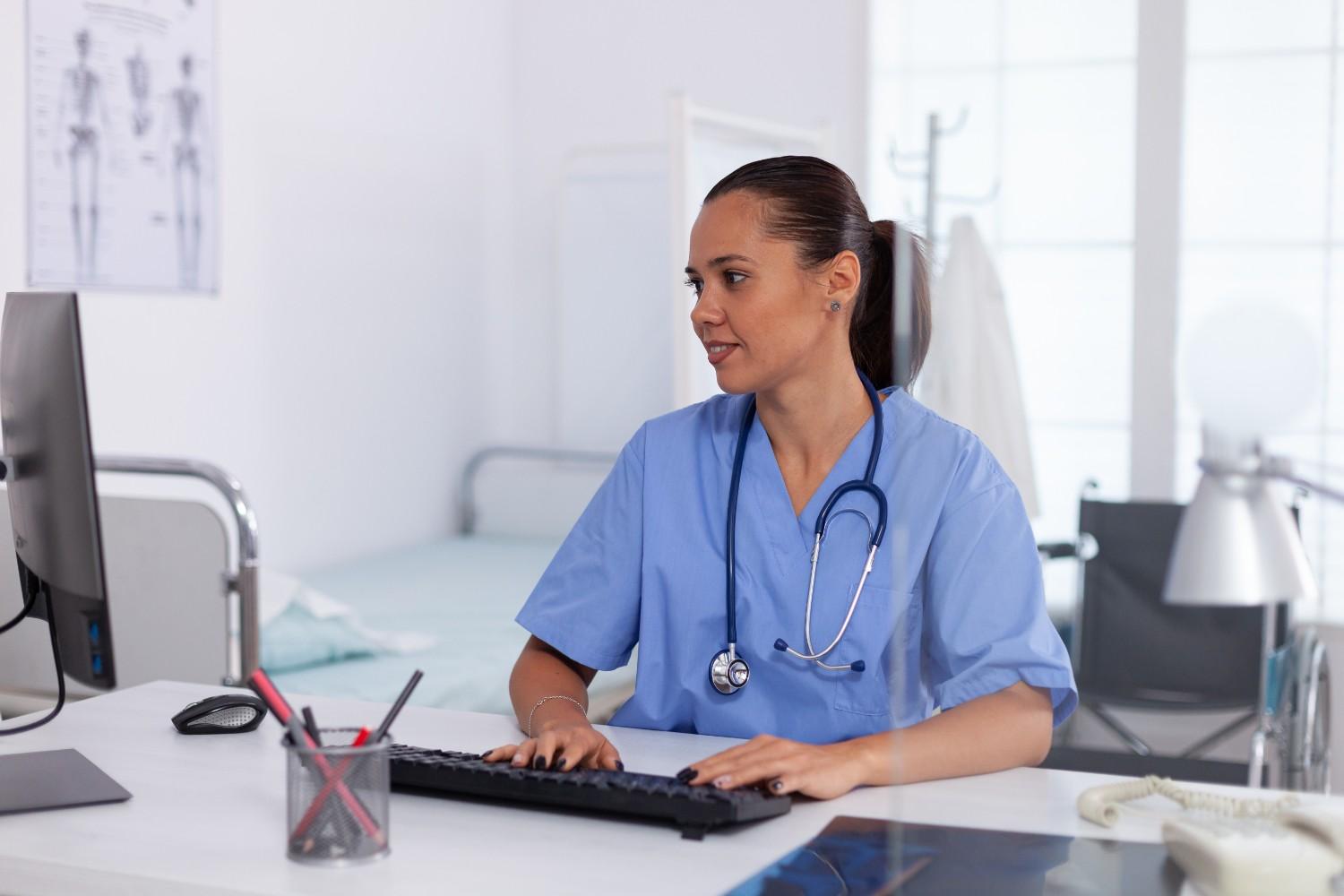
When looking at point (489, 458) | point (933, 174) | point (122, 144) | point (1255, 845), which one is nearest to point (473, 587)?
point (489, 458)

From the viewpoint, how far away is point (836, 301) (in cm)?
157

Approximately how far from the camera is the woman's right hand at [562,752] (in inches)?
46.4

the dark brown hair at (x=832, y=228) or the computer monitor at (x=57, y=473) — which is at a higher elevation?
the dark brown hair at (x=832, y=228)

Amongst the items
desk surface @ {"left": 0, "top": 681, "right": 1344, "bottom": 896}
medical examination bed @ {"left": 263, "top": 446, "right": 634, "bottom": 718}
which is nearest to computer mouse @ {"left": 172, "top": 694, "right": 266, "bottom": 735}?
desk surface @ {"left": 0, "top": 681, "right": 1344, "bottom": 896}

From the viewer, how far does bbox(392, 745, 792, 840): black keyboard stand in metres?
1.05

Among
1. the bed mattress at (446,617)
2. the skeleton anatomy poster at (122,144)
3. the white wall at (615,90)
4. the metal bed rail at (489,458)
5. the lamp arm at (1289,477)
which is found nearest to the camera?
the lamp arm at (1289,477)

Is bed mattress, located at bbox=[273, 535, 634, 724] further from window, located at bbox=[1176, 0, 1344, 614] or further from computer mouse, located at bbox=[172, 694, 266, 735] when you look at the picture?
window, located at bbox=[1176, 0, 1344, 614]

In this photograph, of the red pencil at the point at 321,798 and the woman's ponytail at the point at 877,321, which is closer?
the red pencil at the point at 321,798

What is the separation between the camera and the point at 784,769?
3.72ft

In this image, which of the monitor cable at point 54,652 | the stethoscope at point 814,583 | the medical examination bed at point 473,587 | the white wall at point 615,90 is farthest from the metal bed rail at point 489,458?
the monitor cable at point 54,652

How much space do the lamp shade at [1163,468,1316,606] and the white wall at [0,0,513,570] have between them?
2.54 m

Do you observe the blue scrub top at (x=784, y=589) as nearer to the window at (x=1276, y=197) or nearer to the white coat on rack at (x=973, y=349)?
the white coat on rack at (x=973, y=349)

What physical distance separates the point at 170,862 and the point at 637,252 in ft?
11.5

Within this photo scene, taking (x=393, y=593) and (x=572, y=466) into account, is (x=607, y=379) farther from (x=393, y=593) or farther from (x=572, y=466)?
(x=393, y=593)
